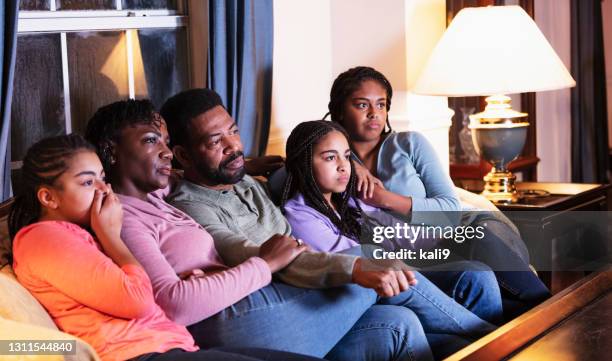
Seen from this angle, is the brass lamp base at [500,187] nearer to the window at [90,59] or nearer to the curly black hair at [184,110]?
the window at [90,59]

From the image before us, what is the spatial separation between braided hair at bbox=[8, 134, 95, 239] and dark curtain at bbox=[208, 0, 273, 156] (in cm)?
109

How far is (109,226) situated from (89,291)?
0.59 feet

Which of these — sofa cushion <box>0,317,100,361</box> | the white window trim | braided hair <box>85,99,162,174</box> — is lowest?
sofa cushion <box>0,317,100,361</box>

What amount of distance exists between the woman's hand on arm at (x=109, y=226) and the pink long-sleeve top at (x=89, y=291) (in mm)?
33

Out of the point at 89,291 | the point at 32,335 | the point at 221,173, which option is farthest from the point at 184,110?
the point at 32,335

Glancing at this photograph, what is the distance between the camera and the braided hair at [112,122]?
2.15 m

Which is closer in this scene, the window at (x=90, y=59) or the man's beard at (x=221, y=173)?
the man's beard at (x=221, y=173)

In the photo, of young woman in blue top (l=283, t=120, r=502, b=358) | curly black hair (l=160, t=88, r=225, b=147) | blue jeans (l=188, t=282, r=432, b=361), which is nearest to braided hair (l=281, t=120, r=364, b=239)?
young woman in blue top (l=283, t=120, r=502, b=358)

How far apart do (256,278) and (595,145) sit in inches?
189

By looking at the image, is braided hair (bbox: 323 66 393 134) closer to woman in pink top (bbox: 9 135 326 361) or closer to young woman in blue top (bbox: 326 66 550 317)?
young woman in blue top (bbox: 326 66 550 317)

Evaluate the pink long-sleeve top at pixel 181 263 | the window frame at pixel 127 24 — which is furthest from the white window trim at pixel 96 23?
the pink long-sleeve top at pixel 181 263

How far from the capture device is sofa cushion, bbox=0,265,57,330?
5.35 feet

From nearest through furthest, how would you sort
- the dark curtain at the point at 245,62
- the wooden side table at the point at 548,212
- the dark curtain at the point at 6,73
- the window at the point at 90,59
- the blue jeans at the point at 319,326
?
the blue jeans at the point at 319,326 < the dark curtain at the point at 6,73 < the window at the point at 90,59 < the dark curtain at the point at 245,62 < the wooden side table at the point at 548,212

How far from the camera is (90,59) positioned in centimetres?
281
